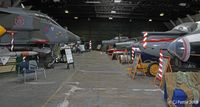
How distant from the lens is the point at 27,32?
14.0m

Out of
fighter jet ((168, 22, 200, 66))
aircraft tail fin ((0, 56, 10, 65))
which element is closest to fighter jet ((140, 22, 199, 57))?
fighter jet ((168, 22, 200, 66))

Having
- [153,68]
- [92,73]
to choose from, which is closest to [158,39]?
[153,68]

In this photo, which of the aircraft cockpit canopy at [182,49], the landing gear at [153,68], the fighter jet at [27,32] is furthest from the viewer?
the fighter jet at [27,32]

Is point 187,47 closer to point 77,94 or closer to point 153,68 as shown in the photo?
point 77,94

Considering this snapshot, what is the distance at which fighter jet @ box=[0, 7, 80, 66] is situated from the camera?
13219mm

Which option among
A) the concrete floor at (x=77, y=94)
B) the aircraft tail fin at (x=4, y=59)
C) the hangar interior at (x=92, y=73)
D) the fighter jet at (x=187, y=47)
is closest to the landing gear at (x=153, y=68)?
the hangar interior at (x=92, y=73)

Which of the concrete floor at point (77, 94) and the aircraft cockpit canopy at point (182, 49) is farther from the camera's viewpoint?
the aircraft cockpit canopy at point (182, 49)

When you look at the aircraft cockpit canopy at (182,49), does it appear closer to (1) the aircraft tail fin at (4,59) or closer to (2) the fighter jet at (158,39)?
(2) the fighter jet at (158,39)

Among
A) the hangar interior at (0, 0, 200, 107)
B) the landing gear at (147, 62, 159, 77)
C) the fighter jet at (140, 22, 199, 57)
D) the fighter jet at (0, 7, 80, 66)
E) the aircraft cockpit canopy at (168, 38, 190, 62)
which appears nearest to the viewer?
the hangar interior at (0, 0, 200, 107)

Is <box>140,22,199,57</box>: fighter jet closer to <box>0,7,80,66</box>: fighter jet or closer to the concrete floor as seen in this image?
the concrete floor

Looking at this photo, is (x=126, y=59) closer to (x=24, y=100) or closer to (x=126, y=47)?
(x=126, y=47)

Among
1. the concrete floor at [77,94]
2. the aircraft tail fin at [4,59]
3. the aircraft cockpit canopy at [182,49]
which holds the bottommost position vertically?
the concrete floor at [77,94]

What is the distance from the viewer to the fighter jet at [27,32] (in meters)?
13.2

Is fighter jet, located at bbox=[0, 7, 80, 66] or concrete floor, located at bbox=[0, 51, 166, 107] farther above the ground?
fighter jet, located at bbox=[0, 7, 80, 66]
